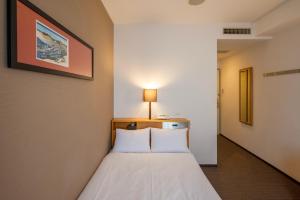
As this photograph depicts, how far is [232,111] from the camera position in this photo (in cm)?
545

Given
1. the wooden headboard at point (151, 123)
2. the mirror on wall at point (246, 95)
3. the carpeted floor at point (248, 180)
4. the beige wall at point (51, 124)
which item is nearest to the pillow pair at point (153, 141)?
the wooden headboard at point (151, 123)

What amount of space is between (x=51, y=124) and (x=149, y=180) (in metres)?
1.10

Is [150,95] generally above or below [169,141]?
above

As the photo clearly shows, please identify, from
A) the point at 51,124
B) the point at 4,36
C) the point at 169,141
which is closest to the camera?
the point at 4,36

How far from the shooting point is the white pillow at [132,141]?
2.90 metres

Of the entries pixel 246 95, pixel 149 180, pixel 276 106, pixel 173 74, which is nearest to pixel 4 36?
pixel 149 180

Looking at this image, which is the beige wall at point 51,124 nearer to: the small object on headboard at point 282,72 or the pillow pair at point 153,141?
the pillow pair at point 153,141

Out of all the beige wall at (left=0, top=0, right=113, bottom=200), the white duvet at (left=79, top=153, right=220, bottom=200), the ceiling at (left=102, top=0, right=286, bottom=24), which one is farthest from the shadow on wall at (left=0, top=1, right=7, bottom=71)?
the ceiling at (left=102, top=0, right=286, bottom=24)

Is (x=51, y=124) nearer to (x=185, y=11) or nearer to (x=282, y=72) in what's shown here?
(x=185, y=11)

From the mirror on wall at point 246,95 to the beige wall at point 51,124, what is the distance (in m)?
3.37

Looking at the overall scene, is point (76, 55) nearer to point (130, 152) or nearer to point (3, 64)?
point (3, 64)

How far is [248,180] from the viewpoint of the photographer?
10.2 ft

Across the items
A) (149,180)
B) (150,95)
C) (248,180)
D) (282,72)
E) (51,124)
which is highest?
(282,72)

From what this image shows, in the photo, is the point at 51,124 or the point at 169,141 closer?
the point at 51,124
